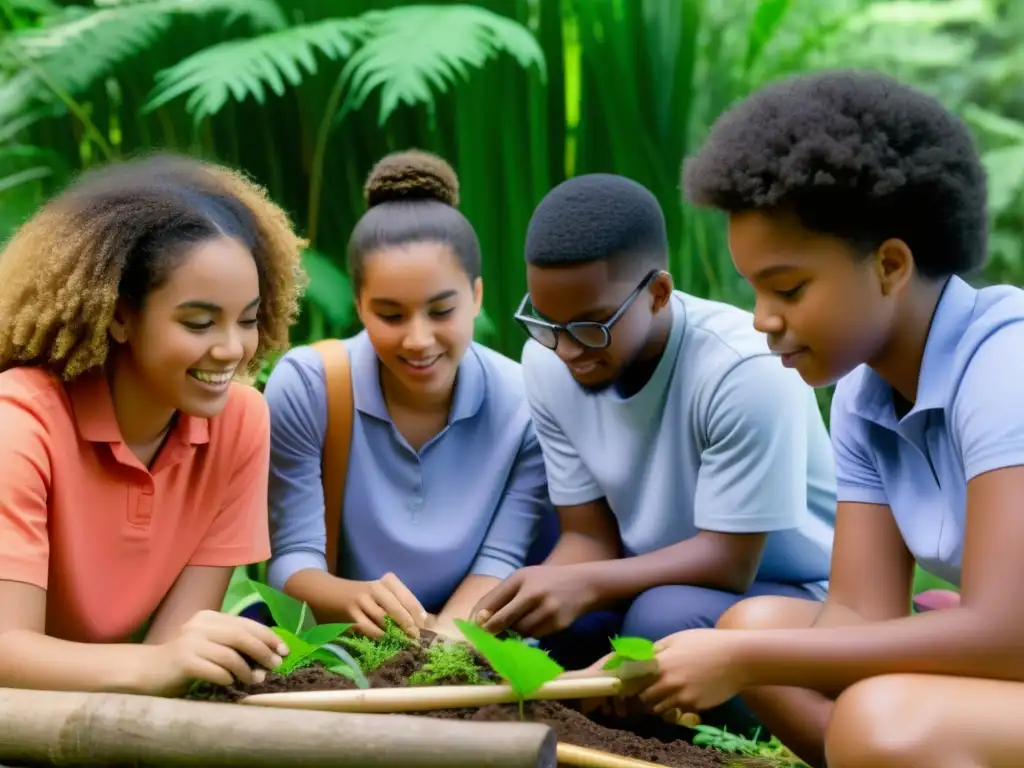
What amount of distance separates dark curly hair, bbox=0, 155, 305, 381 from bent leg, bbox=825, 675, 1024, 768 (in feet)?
4.40

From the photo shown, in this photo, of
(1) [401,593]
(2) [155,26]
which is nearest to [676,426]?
(1) [401,593]

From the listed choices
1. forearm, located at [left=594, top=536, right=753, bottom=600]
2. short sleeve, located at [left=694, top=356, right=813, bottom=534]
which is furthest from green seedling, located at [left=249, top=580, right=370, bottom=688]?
short sleeve, located at [left=694, top=356, right=813, bottom=534]

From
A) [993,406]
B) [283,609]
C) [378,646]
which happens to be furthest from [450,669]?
[993,406]

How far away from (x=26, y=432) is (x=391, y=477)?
919 millimetres

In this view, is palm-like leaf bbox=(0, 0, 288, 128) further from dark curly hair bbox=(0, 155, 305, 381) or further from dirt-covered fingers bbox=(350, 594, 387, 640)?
dirt-covered fingers bbox=(350, 594, 387, 640)

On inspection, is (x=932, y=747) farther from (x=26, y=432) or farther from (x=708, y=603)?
(x=26, y=432)

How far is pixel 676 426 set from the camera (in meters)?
2.50

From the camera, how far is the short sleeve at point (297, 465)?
2.66 m

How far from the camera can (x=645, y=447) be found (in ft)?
8.31

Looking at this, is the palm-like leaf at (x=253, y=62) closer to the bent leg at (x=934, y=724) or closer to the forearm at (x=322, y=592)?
the forearm at (x=322, y=592)

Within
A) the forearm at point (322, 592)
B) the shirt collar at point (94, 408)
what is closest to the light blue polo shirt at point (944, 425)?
the forearm at point (322, 592)

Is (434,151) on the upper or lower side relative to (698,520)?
upper

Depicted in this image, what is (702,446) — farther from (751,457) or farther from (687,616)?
(687,616)

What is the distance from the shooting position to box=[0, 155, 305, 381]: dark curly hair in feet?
6.84
